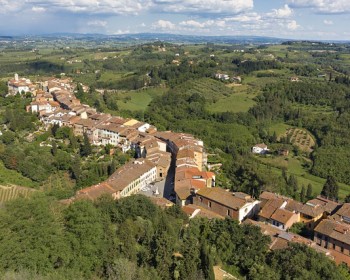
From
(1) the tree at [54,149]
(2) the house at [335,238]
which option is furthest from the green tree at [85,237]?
(1) the tree at [54,149]

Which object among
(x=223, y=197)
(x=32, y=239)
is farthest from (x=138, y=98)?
(x=32, y=239)

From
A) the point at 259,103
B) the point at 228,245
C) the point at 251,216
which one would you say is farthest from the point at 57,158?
the point at 259,103

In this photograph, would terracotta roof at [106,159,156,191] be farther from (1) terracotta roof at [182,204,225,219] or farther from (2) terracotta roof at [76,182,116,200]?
(1) terracotta roof at [182,204,225,219]

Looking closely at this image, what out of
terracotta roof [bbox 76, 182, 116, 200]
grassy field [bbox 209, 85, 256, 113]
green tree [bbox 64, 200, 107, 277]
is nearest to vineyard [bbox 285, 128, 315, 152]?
grassy field [bbox 209, 85, 256, 113]

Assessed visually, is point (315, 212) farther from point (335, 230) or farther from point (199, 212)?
point (199, 212)

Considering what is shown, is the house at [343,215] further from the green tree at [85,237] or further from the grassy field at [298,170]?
the green tree at [85,237]

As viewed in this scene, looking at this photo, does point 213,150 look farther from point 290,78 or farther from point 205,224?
point 290,78
